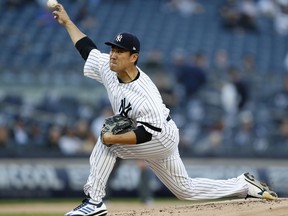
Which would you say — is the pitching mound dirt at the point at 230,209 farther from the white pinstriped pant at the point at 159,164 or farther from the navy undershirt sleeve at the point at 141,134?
the navy undershirt sleeve at the point at 141,134

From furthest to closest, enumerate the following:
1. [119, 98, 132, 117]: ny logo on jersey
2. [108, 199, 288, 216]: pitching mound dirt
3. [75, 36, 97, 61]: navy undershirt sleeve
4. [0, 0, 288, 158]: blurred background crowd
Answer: [0, 0, 288, 158]: blurred background crowd → [75, 36, 97, 61]: navy undershirt sleeve → [108, 199, 288, 216]: pitching mound dirt → [119, 98, 132, 117]: ny logo on jersey

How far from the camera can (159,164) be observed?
279 inches

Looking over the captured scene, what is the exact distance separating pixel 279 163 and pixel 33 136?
4377 millimetres

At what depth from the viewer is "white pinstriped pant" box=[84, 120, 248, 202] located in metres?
6.86

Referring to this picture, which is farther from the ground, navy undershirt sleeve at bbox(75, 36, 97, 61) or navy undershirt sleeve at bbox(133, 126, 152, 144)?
navy undershirt sleeve at bbox(75, 36, 97, 61)

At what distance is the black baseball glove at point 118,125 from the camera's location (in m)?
6.73

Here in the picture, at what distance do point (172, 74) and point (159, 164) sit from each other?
853 cm

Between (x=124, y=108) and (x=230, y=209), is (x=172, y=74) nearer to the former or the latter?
(x=230, y=209)

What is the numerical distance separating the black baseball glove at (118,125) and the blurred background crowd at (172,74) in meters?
6.48

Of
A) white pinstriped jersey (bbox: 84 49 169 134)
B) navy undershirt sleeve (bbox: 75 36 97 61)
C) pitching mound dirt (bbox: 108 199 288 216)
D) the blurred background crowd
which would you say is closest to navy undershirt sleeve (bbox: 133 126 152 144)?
white pinstriped jersey (bbox: 84 49 169 134)

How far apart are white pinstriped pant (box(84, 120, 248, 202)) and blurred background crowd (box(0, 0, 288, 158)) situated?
20.0 feet

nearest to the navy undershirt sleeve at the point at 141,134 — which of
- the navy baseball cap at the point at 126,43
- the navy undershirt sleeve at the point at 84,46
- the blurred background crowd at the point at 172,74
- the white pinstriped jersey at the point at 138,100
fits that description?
the white pinstriped jersey at the point at 138,100

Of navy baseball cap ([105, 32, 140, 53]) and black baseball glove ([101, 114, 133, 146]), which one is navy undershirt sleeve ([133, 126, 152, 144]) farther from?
navy baseball cap ([105, 32, 140, 53])

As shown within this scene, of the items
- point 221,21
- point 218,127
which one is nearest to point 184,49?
point 221,21
